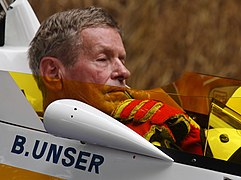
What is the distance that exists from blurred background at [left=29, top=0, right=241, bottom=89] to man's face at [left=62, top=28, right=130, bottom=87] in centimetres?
243

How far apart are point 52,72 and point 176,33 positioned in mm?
3217

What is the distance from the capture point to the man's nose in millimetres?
1999

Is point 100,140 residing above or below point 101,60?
above

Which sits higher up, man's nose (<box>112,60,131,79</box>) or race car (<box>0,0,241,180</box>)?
race car (<box>0,0,241,180</box>)

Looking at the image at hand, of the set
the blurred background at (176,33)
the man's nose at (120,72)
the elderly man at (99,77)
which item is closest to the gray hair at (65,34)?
the elderly man at (99,77)

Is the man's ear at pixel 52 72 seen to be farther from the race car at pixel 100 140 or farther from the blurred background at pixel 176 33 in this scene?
the blurred background at pixel 176 33

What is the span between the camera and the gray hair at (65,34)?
6.62ft

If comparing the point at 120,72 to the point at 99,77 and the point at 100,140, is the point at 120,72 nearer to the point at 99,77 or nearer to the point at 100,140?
the point at 99,77

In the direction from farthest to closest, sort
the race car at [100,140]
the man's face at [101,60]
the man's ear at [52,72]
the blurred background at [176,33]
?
the blurred background at [176,33], the man's face at [101,60], the man's ear at [52,72], the race car at [100,140]

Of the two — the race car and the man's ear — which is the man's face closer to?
the man's ear

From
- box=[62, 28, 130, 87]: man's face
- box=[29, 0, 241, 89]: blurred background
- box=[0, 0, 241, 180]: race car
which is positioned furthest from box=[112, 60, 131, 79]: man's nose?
box=[29, 0, 241, 89]: blurred background

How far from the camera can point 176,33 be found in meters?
4.98

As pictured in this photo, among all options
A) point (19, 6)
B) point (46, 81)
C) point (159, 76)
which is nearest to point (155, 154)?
point (46, 81)

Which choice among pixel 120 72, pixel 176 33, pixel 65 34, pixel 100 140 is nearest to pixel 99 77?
pixel 120 72
